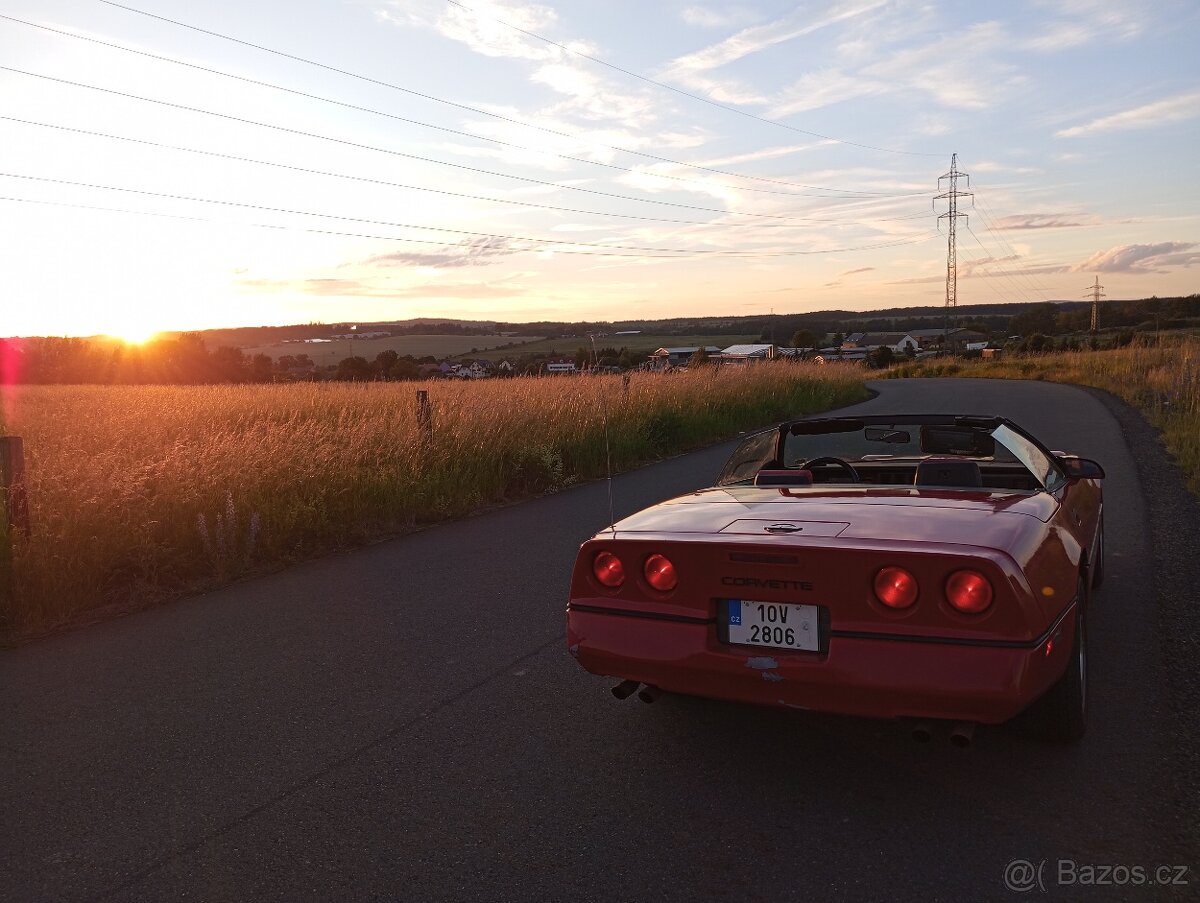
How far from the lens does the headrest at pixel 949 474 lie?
405 centimetres

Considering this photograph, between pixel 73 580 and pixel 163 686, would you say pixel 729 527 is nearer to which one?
pixel 163 686

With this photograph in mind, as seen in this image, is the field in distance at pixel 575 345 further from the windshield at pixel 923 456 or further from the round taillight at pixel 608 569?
the round taillight at pixel 608 569

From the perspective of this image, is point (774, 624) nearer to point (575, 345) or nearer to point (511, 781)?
point (511, 781)

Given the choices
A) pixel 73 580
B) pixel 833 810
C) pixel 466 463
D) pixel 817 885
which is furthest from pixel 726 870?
pixel 466 463

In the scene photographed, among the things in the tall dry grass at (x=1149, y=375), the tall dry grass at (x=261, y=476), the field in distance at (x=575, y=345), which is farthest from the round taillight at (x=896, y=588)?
the tall dry grass at (x=1149, y=375)

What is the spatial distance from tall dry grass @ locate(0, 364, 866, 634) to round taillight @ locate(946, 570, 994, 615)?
472 centimetres

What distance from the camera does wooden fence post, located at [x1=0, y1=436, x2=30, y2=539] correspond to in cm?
680

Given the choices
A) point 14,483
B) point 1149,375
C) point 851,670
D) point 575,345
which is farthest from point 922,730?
point 575,345

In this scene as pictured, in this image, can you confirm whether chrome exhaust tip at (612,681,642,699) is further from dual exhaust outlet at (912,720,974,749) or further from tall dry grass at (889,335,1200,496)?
tall dry grass at (889,335,1200,496)

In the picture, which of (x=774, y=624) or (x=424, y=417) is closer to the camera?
(x=774, y=624)

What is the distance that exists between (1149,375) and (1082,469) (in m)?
27.0

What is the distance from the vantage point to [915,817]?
307 centimetres

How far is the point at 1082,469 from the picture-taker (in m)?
4.85

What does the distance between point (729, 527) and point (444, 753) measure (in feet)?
4.76
